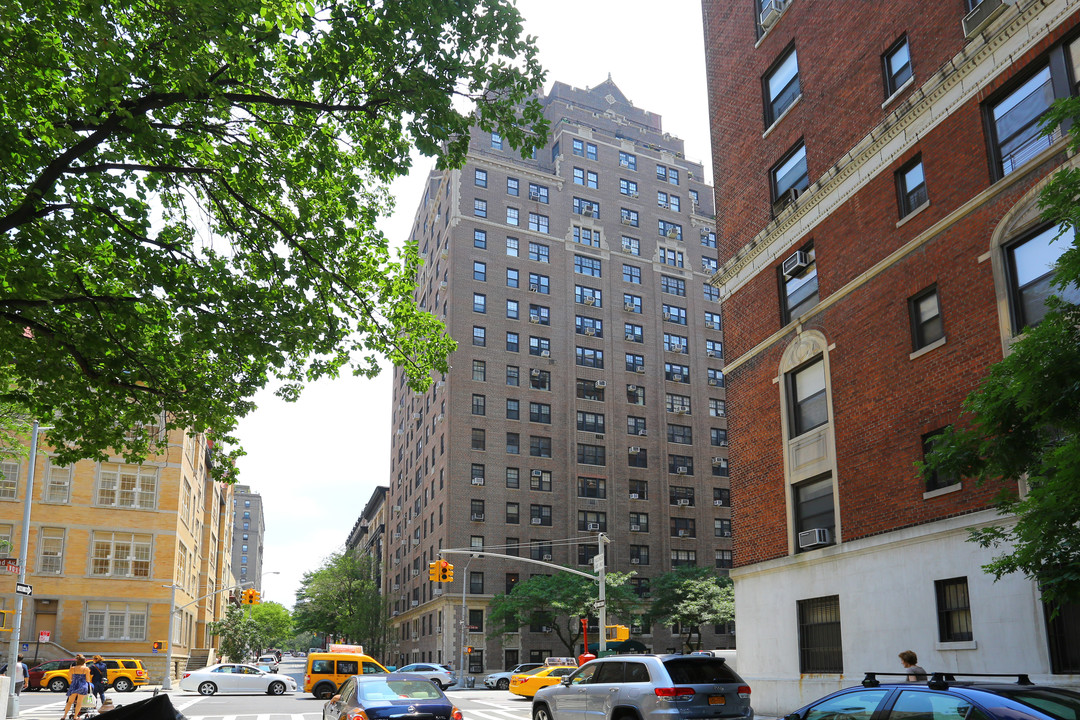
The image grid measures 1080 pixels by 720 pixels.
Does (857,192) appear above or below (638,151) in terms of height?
below

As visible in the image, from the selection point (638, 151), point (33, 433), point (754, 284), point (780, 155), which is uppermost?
point (638, 151)

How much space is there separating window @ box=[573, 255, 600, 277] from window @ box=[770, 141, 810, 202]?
162 feet

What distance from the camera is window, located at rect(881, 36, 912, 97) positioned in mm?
20094

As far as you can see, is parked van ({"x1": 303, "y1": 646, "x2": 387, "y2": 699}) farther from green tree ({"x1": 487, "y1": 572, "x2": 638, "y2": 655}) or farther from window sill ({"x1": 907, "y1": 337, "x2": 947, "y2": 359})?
window sill ({"x1": 907, "y1": 337, "x2": 947, "y2": 359})

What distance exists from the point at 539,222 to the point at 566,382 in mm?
14352

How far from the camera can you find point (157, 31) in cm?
1145

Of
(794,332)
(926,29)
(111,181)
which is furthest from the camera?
Answer: (794,332)

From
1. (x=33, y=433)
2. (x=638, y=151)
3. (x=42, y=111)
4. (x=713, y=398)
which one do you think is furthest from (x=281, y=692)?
(x=638, y=151)

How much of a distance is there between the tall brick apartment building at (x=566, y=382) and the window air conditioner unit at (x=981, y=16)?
1904 inches

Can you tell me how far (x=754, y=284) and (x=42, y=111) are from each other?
19.3 metres

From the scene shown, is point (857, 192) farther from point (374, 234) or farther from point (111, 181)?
point (111, 181)

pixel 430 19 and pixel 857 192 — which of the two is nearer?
pixel 430 19

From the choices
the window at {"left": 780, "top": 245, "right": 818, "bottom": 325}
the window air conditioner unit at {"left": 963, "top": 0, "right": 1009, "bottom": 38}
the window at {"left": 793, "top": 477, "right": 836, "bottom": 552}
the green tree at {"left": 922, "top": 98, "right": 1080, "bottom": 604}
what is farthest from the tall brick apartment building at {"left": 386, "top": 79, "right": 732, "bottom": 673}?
the green tree at {"left": 922, "top": 98, "right": 1080, "bottom": 604}

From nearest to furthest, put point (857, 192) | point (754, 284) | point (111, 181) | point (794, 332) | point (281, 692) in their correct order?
point (111, 181)
point (857, 192)
point (794, 332)
point (754, 284)
point (281, 692)
